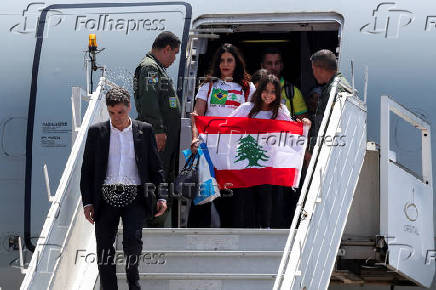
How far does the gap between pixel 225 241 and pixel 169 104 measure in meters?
1.60

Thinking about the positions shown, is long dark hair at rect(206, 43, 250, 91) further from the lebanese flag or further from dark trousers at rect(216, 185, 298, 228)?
dark trousers at rect(216, 185, 298, 228)

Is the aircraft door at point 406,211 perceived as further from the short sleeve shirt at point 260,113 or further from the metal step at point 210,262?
the metal step at point 210,262

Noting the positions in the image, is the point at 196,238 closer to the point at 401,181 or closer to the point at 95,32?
the point at 401,181

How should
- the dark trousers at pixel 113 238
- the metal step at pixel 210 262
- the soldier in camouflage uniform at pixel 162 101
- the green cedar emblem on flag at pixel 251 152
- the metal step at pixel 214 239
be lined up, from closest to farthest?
the dark trousers at pixel 113 238, the metal step at pixel 210 262, the metal step at pixel 214 239, the green cedar emblem on flag at pixel 251 152, the soldier in camouflage uniform at pixel 162 101

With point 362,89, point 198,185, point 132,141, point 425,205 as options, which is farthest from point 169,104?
point 425,205

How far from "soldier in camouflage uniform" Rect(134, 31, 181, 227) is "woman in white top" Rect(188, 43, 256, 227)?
28 cm

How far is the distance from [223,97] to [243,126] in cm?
45

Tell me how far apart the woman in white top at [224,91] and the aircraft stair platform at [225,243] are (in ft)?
2.73

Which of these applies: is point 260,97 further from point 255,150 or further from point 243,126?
point 255,150

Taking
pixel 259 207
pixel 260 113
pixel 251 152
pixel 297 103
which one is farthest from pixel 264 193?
pixel 297 103

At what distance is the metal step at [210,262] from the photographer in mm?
6875

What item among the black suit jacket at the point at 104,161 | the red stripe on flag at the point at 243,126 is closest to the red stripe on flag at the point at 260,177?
the red stripe on flag at the point at 243,126

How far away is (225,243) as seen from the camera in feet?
23.2

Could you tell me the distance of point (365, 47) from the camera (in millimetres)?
8773
